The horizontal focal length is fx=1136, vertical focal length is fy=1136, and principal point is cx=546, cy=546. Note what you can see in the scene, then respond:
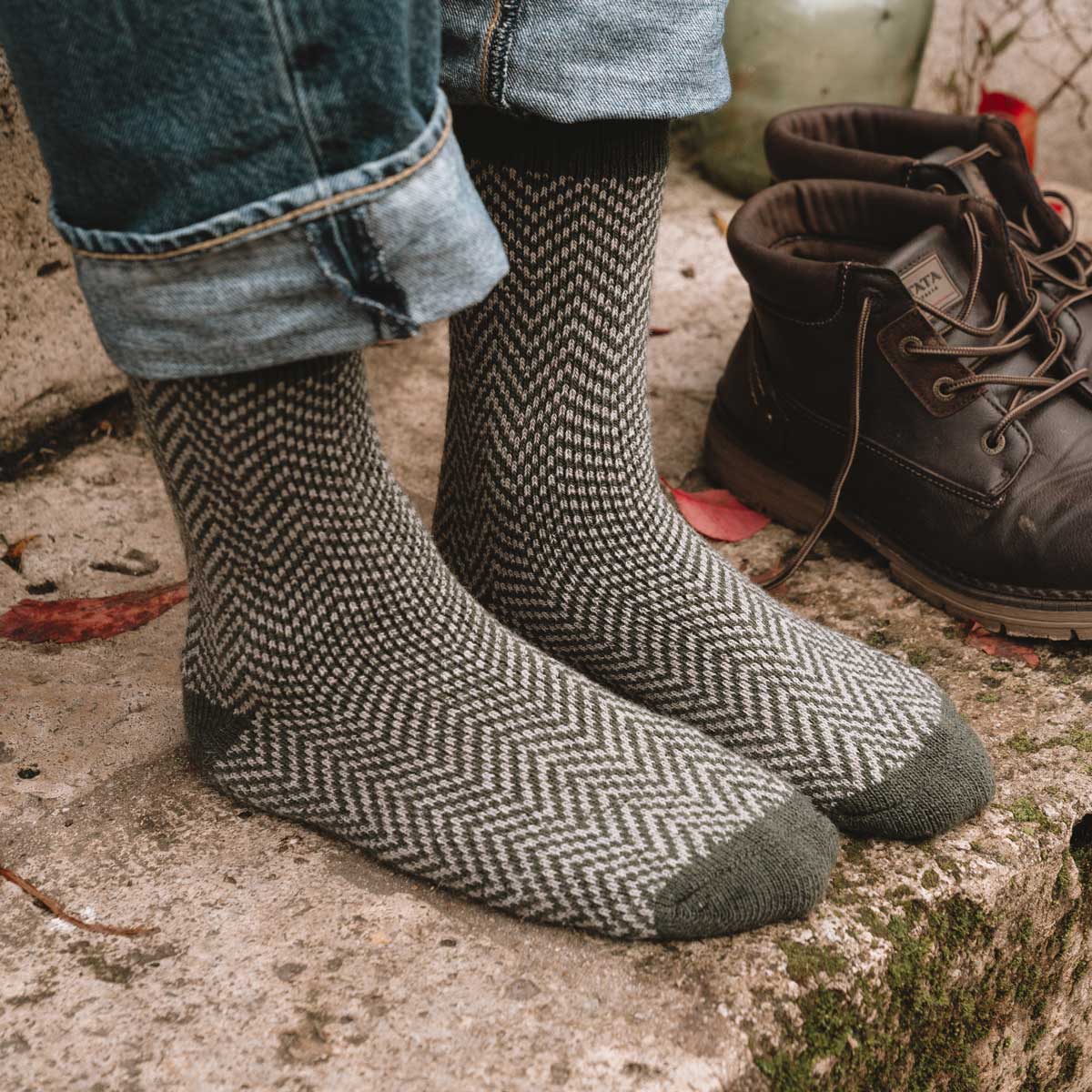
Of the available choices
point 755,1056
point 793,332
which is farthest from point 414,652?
point 793,332

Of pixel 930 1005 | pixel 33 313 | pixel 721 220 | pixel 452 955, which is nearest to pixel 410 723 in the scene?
pixel 452 955

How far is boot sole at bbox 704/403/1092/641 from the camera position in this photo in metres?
1.04

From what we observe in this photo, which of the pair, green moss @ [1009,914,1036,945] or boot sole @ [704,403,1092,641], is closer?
green moss @ [1009,914,1036,945]

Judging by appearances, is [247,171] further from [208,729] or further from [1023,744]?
[1023,744]

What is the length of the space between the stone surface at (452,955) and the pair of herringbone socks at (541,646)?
0.03 m

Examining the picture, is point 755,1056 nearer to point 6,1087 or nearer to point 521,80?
point 6,1087

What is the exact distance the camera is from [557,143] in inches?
30.7

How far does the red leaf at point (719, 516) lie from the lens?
1.26 metres

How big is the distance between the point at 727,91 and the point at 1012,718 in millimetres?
561

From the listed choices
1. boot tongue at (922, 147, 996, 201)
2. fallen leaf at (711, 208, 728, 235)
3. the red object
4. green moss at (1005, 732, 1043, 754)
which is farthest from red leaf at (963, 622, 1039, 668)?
the red object

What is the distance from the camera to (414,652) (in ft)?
2.50

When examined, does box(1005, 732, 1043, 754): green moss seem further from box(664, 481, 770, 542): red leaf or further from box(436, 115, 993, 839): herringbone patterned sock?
box(664, 481, 770, 542): red leaf

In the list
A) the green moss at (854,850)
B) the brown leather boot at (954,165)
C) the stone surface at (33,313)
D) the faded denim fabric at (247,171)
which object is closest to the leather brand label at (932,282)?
the brown leather boot at (954,165)

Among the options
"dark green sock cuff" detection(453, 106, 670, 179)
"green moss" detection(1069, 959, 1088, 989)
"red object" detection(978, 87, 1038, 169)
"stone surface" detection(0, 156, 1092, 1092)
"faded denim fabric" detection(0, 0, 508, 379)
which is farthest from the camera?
"red object" detection(978, 87, 1038, 169)
